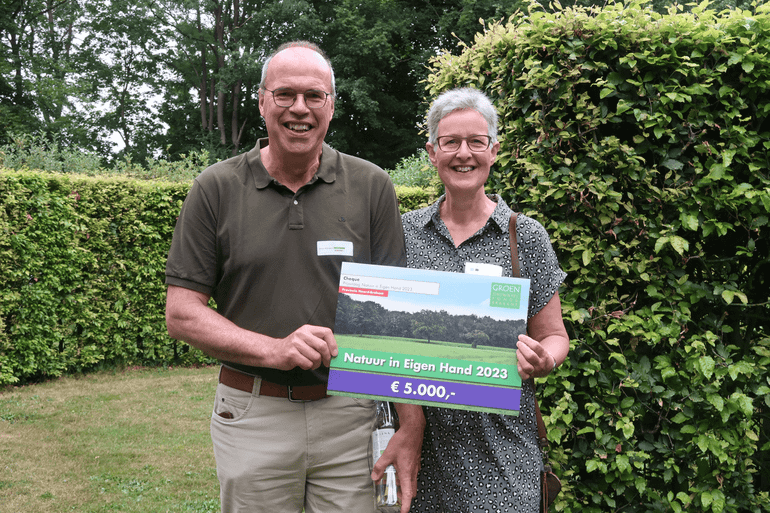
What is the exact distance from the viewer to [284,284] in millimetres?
2164

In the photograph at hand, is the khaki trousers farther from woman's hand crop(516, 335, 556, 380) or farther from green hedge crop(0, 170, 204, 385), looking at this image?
green hedge crop(0, 170, 204, 385)

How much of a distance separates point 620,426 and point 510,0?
2316 cm

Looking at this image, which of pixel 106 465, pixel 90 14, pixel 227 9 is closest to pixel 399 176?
pixel 106 465

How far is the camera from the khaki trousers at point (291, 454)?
224 centimetres

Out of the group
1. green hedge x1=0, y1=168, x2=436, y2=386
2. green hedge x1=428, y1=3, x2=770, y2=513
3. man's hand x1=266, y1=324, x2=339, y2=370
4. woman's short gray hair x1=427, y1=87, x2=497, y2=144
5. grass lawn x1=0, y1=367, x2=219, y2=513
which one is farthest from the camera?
green hedge x1=0, y1=168, x2=436, y2=386

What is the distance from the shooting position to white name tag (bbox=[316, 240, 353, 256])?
2188mm

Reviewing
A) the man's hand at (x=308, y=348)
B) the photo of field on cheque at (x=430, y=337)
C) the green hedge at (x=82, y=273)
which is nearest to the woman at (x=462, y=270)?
the photo of field on cheque at (x=430, y=337)

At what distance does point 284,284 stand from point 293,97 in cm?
69

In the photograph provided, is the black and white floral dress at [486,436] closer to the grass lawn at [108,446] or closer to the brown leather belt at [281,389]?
the brown leather belt at [281,389]

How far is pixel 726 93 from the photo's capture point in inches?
122

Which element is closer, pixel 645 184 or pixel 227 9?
pixel 645 184

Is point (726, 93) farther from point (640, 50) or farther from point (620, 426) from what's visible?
point (620, 426)

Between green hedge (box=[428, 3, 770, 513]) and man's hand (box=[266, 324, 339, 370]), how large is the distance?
5.63ft

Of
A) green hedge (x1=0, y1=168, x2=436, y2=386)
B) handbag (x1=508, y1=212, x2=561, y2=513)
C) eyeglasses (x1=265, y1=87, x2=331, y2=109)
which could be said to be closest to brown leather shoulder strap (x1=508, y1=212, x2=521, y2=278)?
handbag (x1=508, y1=212, x2=561, y2=513)
